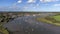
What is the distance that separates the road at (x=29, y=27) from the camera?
1.58 metres

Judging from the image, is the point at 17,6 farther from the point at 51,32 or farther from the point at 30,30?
the point at 51,32

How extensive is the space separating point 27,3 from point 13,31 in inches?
15.7

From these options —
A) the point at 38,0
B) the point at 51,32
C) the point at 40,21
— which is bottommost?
the point at 51,32

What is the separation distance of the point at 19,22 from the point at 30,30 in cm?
18

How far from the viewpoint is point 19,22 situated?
1659 mm

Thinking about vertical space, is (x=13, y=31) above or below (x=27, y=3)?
below

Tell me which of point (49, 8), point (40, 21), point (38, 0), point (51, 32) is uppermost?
point (38, 0)

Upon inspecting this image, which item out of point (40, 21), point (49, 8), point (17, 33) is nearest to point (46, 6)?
point (49, 8)

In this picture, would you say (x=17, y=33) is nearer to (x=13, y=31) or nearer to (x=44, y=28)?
(x=13, y=31)

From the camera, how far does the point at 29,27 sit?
5.36ft

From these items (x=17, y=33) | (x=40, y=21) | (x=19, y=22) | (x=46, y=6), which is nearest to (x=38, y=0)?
(x=46, y=6)

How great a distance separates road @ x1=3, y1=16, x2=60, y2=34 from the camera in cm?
158

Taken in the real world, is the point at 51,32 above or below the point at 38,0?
below

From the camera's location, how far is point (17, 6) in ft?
5.47
